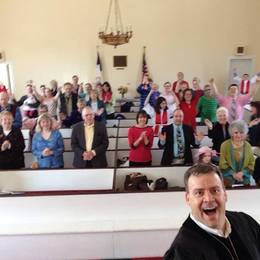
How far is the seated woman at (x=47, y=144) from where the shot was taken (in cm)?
446

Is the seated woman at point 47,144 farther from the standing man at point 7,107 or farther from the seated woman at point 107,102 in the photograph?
the seated woman at point 107,102

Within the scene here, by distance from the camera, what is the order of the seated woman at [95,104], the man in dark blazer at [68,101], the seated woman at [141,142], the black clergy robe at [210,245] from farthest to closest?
the man in dark blazer at [68,101] < the seated woman at [95,104] < the seated woman at [141,142] < the black clergy robe at [210,245]

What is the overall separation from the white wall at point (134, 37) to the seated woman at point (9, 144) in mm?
8066

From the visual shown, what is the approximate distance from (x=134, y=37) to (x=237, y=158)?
353 inches

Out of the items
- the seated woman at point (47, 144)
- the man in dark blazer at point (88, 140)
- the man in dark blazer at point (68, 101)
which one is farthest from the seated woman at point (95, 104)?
the seated woman at point (47, 144)

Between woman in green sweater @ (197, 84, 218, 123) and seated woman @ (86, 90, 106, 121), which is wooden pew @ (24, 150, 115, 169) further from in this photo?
woman in green sweater @ (197, 84, 218, 123)

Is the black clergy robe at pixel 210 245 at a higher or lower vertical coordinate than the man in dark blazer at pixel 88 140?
higher

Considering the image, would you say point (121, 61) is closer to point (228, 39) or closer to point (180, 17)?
point (180, 17)

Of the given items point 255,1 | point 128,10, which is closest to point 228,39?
point 255,1

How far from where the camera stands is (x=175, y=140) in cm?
443

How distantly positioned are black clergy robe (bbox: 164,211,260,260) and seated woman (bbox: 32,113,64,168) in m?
3.11

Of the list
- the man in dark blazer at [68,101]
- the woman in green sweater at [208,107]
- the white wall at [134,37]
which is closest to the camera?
the woman in green sweater at [208,107]

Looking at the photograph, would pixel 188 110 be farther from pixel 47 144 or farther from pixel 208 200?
pixel 208 200

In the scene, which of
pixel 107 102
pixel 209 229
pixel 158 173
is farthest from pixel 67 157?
pixel 209 229
